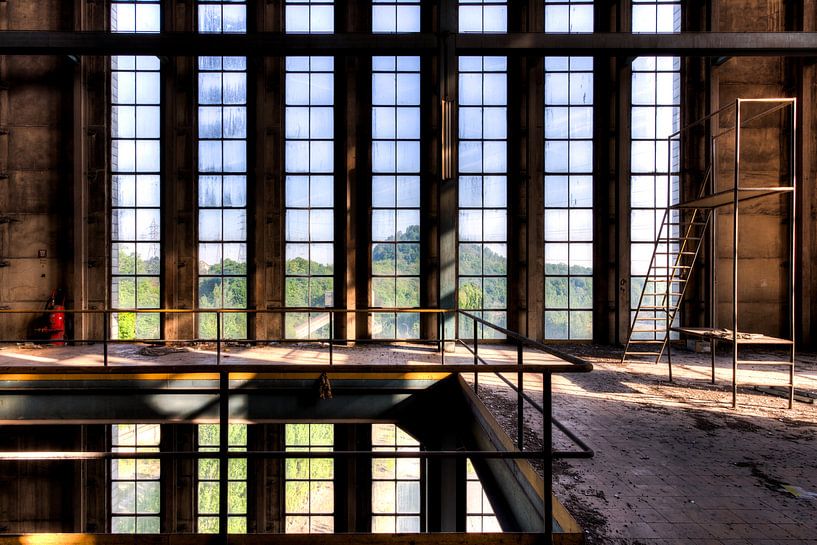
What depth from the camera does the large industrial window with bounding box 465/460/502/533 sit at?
231 inches

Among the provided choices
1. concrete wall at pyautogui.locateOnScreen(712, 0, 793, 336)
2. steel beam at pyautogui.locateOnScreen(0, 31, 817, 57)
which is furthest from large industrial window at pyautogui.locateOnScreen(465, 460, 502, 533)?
steel beam at pyautogui.locateOnScreen(0, 31, 817, 57)

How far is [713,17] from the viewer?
864 cm

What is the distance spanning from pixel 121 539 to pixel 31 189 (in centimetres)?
966

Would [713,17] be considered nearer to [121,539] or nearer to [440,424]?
Result: [440,424]

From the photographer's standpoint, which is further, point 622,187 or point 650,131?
point 650,131

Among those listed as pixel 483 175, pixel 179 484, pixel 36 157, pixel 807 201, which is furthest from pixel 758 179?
pixel 36 157

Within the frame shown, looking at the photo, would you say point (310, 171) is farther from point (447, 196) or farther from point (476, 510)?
point (476, 510)

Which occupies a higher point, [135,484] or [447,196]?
[447,196]

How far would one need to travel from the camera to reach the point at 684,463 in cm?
359

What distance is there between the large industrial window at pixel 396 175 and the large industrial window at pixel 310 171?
3.19 feet

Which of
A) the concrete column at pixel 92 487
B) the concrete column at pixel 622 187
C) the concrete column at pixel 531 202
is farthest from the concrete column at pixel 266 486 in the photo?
the concrete column at pixel 622 187

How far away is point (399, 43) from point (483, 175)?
10.2 ft

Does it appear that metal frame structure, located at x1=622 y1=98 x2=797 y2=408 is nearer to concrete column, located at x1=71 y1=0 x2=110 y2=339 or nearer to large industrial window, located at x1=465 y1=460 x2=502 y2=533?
large industrial window, located at x1=465 y1=460 x2=502 y2=533

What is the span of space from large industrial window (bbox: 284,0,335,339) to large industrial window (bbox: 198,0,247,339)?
101 centimetres
